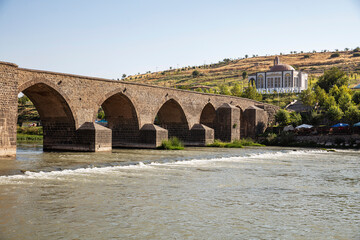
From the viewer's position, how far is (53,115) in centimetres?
2347

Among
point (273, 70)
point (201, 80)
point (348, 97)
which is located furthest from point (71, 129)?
point (201, 80)

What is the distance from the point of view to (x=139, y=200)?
928 centimetres

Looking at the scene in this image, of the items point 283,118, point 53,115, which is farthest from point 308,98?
point 53,115

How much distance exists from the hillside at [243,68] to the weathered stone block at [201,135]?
195 feet

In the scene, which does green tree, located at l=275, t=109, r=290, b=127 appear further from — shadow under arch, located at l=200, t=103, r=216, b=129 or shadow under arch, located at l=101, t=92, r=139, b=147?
shadow under arch, located at l=101, t=92, r=139, b=147

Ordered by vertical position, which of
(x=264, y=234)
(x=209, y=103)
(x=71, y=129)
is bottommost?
(x=264, y=234)

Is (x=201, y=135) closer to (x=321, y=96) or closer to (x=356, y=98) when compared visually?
(x=321, y=96)

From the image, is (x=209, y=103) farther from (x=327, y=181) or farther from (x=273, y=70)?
(x=273, y=70)

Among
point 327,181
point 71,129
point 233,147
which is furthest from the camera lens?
point 233,147

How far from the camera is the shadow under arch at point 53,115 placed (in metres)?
21.9

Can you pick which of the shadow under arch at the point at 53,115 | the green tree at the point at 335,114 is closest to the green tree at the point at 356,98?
the green tree at the point at 335,114

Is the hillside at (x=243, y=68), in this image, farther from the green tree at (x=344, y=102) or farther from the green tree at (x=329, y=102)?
the green tree at (x=344, y=102)

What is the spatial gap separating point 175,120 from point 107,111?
20.8 feet

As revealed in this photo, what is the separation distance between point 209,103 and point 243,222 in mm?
27229
